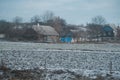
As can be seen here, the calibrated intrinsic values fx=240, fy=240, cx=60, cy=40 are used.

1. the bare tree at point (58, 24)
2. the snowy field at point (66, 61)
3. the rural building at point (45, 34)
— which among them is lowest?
the snowy field at point (66, 61)

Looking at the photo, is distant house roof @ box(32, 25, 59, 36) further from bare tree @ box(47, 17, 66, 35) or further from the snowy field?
the snowy field

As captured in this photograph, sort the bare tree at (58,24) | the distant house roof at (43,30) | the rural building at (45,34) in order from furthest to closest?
the bare tree at (58,24)
the distant house roof at (43,30)
the rural building at (45,34)

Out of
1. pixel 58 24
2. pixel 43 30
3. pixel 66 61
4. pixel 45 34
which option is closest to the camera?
pixel 66 61

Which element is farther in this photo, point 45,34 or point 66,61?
point 45,34

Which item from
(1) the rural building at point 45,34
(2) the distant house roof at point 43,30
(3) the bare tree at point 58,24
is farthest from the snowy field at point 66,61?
(3) the bare tree at point 58,24

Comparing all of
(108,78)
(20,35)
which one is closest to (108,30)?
(20,35)

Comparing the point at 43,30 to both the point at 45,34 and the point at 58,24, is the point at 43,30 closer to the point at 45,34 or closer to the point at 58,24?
the point at 45,34

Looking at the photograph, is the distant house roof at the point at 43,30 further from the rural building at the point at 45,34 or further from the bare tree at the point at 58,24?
the bare tree at the point at 58,24

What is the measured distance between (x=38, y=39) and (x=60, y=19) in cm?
3820

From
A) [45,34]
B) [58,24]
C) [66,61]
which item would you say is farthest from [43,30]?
[66,61]

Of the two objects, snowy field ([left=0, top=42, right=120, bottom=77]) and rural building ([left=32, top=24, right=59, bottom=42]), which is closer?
snowy field ([left=0, top=42, right=120, bottom=77])

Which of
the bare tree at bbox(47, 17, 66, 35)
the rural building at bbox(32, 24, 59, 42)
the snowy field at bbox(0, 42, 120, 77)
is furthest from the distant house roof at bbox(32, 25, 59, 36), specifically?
the snowy field at bbox(0, 42, 120, 77)

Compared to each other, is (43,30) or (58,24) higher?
(58,24)

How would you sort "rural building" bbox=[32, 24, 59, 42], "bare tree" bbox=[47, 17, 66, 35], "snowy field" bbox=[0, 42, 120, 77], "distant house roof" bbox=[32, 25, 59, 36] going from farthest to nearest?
"bare tree" bbox=[47, 17, 66, 35] → "distant house roof" bbox=[32, 25, 59, 36] → "rural building" bbox=[32, 24, 59, 42] → "snowy field" bbox=[0, 42, 120, 77]
